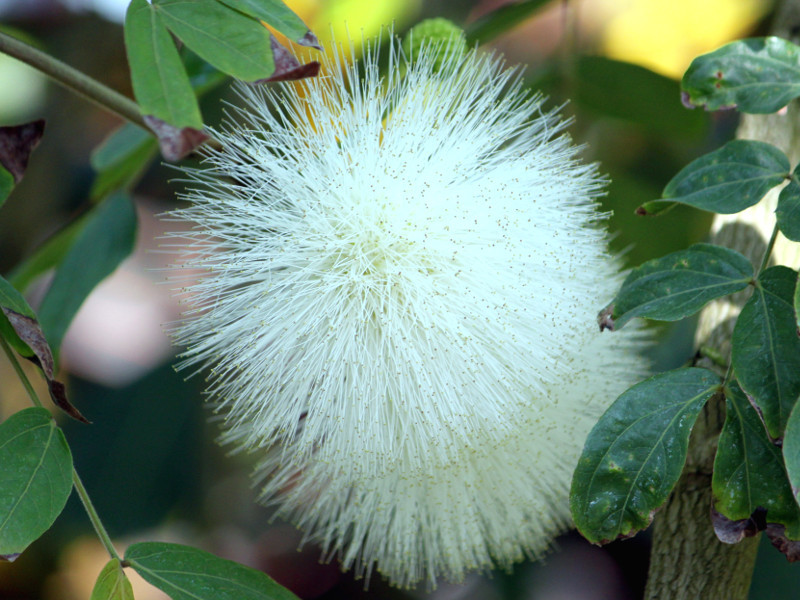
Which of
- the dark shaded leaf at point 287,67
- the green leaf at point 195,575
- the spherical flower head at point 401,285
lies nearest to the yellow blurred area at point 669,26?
the spherical flower head at point 401,285

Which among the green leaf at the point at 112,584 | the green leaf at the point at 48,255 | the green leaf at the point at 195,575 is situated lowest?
the green leaf at the point at 195,575

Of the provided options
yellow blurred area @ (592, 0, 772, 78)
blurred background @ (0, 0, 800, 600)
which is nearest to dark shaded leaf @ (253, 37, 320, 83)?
blurred background @ (0, 0, 800, 600)

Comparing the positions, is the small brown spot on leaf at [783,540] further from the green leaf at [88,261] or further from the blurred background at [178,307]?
the green leaf at [88,261]

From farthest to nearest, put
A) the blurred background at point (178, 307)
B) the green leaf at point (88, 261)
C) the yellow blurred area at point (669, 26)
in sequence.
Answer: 1. the yellow blurred area at point (669, 26)
2. the blurred background at point (178, 307)
3. the green leaf at point (88, 261)

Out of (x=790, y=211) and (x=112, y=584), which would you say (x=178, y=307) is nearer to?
(x=112, y=584)

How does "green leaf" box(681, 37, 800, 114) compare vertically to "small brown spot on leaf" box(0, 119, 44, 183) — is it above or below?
below

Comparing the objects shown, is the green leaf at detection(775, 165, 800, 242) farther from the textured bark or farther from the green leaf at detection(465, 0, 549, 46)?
the green leaf at detection(465, 0, 549, 46)

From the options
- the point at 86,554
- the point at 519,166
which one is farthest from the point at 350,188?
the point at 86,554
